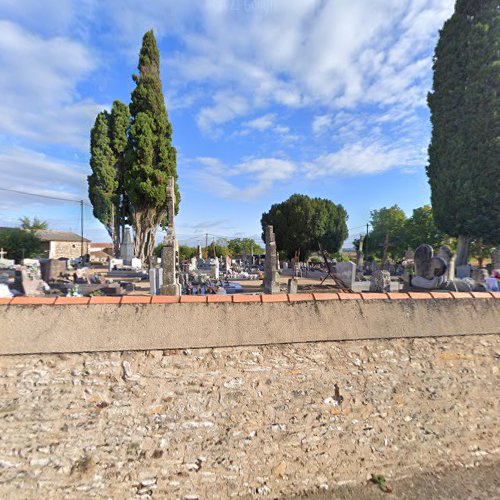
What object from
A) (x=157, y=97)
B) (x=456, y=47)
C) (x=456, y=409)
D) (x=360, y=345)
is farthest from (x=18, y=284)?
(x=456, y=47)

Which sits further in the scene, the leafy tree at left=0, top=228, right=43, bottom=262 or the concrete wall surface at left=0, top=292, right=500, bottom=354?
the leafy tree at left=0, top=228, right=43, bottom=262

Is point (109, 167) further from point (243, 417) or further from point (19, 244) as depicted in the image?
point (243, 417)

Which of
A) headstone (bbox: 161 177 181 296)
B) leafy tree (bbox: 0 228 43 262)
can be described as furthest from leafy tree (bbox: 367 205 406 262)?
leafy tree (bbox: 0 228 43 262)

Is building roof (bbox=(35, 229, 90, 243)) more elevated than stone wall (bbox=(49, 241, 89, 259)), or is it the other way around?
building roof (bbox=(35, 229, 90, 243))

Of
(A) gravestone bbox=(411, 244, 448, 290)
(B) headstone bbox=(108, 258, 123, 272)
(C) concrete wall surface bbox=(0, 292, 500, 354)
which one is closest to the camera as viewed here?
(C) concrete wall surface bbox=(0, 292, 500, 354)

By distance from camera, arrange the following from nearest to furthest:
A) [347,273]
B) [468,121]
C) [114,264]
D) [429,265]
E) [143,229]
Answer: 1. [429,265]
2. [347,273]
3. [468,121]
4. [114,264]
5. [143,229]

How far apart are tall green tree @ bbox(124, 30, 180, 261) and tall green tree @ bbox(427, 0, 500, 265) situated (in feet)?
63.6

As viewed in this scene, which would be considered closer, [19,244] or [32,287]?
[32,287]

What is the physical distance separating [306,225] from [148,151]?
18.8 m

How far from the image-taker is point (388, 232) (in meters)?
29.7

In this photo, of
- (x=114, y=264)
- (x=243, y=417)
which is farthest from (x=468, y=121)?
(x=114, y=264)

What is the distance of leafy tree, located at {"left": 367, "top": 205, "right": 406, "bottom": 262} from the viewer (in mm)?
29703

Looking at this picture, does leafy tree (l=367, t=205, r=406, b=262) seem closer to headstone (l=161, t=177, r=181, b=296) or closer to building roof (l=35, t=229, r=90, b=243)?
headstone (l=161, t=177, r=181, b=296)

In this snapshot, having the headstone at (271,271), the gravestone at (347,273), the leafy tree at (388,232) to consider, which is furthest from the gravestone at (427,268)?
the leafy tree at (388,232)
